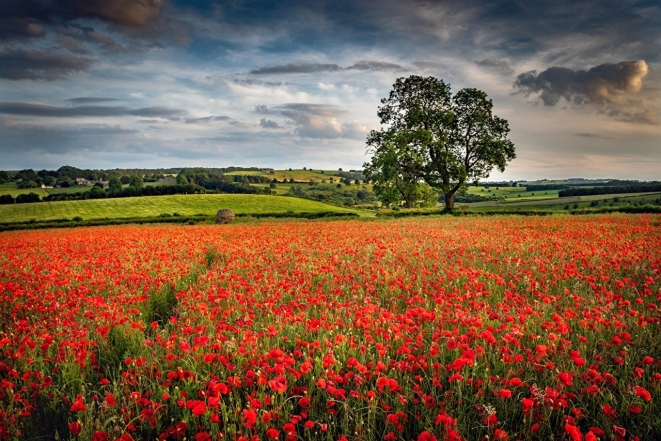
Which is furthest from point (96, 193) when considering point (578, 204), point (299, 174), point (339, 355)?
point (339, 355)

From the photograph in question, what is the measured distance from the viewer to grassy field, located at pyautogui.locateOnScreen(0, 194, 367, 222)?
5812 centimetres

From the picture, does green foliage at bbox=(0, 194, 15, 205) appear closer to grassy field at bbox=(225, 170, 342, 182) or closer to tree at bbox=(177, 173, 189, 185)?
tree at bbox=(177, 173, 189, 185)

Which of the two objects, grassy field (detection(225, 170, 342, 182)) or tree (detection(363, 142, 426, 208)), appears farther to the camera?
grassy field (detection(225, 170, 342, 182))

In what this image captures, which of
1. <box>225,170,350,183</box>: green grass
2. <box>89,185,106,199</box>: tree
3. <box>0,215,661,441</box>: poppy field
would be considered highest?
<box>225,170,350,183</box>: green grass

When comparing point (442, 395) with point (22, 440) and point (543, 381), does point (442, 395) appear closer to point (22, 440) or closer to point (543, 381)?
point (543, 381)

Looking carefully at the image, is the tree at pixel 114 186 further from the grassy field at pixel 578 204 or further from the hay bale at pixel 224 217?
the grassy field at pixel 578 204

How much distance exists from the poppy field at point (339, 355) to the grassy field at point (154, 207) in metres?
51.5

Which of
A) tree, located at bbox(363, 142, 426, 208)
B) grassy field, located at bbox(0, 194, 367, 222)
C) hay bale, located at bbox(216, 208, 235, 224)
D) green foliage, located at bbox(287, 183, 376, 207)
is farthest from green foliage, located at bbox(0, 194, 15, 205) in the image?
tree, located at bbox(363, 142, 426, 208)

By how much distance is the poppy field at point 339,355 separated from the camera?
2.95 m

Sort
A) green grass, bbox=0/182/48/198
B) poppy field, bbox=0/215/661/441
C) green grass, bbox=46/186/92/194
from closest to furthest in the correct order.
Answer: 1. poppy field, bbox=0/215/661/441
2. green grass, bbox=0/182/48/198
3. green grass, bbox=46/186/92/194

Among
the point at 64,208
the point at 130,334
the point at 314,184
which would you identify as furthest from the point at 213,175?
the point at 130,334

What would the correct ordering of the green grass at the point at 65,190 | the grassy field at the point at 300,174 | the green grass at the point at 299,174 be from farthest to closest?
the grassy field at the point at 300,174 → the green grass at the point at 299,174 → the green grass at the point at 65,190

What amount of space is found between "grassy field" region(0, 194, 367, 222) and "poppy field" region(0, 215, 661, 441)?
5151cm

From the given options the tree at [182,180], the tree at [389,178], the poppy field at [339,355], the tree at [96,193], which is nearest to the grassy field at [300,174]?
the tree at [182,180]
